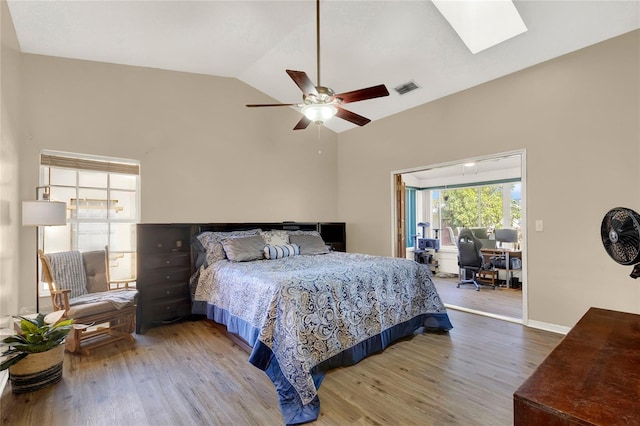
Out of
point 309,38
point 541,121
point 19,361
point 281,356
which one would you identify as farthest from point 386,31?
point 19,361

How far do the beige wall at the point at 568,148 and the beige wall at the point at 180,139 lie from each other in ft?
7.85

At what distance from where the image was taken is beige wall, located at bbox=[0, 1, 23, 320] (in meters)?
2.24

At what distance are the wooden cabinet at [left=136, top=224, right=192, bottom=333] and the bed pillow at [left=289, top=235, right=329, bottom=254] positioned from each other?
4.62 ft

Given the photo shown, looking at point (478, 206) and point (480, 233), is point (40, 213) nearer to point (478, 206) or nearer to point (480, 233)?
point (480, 233)

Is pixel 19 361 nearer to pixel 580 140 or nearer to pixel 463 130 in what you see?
pixel 463 130

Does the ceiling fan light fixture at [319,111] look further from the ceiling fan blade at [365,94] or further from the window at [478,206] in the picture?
the window at [478,206]

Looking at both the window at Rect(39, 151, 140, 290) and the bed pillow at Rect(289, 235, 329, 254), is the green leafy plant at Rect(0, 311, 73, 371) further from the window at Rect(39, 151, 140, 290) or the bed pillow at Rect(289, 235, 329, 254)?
the bed pillow at Rect(289, 235, 329, 254)

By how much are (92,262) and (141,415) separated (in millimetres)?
2083

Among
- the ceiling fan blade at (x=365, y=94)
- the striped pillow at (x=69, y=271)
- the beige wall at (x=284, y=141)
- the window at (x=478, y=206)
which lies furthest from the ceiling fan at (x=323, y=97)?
the window at (x=478, y=206)

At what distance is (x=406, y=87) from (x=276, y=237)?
8.89 ft

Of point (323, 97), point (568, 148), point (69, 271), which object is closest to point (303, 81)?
point (323, 97)

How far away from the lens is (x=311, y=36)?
3.34 metres

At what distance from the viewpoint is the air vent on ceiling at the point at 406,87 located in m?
3.97

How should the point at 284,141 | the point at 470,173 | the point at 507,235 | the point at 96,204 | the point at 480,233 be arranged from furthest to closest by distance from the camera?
the point at 470,173 → the point at 480,233 → the point at 507,235 → the point at 284,141 → the point at 96,204
